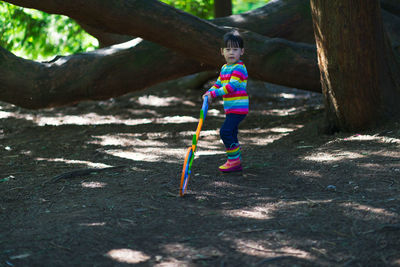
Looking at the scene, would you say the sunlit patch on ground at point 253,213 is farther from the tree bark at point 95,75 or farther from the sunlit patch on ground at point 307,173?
the tree bark at point 95,75

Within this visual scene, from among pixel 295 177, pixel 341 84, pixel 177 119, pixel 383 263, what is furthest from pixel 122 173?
pixel 177 119

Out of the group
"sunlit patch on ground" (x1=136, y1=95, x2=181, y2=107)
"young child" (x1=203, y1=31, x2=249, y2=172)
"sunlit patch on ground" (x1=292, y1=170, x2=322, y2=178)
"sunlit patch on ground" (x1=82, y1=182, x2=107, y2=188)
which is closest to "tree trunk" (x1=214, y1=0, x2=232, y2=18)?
"sunlit patch on ground" (x1=136, y1=95, x2=181, y2=107)

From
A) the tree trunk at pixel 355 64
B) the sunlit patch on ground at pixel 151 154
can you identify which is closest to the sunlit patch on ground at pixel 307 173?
the tree trunk at pixel 355 64

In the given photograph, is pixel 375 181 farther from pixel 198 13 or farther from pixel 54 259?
pixel 198 13

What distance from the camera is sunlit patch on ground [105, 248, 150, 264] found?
3137 millimetres

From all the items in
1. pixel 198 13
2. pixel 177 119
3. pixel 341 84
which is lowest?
pixel 177 119

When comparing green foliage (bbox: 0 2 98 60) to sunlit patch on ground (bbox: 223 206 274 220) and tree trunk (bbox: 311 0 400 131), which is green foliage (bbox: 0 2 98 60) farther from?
sunlit patch on ground (bbox: 223 206 274 220)

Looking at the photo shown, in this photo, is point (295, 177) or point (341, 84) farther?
point (341, 84)

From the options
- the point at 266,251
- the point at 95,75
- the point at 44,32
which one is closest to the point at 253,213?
the point at 266,251

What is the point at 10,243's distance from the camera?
3479 mm

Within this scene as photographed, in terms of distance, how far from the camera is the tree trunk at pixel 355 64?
5777 mm

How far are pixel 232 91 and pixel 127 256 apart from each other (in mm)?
2112

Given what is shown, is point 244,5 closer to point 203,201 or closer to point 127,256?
point 203,201

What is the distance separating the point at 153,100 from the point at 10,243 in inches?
316
